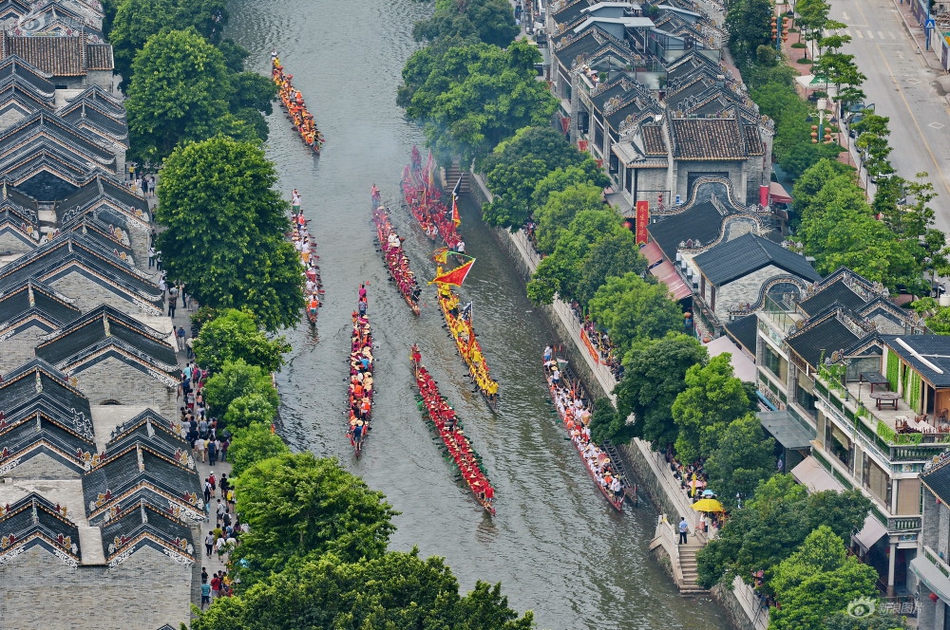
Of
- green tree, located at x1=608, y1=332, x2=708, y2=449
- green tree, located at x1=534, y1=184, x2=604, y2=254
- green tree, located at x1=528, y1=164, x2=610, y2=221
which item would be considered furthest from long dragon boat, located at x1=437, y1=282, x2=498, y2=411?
green tree, located at x1=608, y1=332, x2=708, y2=449

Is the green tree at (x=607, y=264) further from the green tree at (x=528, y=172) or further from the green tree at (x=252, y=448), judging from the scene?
the green tree at (x=252, y=448)

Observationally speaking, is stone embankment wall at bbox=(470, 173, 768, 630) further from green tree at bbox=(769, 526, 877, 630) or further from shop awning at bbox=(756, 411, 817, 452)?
shop awning at bbox=(756, 411, 817, 452)

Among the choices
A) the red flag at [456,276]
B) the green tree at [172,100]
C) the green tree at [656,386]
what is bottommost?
the green tree at [656,386]

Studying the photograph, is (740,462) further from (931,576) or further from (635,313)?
(635,313)

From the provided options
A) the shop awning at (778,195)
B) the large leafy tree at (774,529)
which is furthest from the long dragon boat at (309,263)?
the large leafy tree at (774,529)

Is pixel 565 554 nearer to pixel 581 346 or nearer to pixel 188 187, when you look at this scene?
pixel 581 346

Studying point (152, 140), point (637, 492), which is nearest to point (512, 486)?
point (637, 492)
